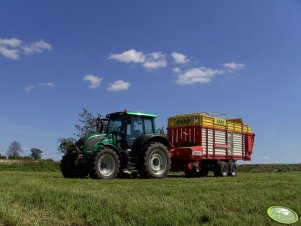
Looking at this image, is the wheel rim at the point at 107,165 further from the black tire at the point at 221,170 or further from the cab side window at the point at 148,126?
the black tire at the point at 221,170

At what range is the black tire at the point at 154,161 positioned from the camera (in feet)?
51.2

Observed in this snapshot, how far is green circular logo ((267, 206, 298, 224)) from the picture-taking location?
6.31 metres

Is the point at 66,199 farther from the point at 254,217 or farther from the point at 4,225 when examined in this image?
the point at 254,217

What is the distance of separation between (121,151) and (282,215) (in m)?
9.59

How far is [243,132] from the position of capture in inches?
877

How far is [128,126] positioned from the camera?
16172mm

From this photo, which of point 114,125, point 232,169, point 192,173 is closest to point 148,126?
point 114,125

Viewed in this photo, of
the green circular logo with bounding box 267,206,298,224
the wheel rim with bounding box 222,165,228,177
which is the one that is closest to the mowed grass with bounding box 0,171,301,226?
the green circular logo with bounding box 267,206,298,224

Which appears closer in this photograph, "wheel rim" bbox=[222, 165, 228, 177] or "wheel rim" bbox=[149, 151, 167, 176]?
"wheel rim" bbox=[149, 151, 167, 176]

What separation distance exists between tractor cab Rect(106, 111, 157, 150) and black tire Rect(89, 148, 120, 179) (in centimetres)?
98

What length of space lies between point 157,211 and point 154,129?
9879 millimetres

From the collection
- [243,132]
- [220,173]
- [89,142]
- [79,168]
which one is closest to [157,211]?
[89,142]

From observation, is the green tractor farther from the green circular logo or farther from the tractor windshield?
the green circular logo

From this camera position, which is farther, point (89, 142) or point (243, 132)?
point (243, 132)
